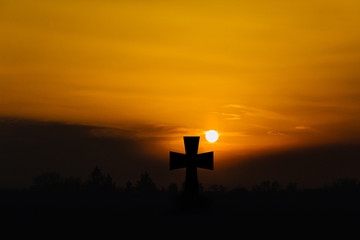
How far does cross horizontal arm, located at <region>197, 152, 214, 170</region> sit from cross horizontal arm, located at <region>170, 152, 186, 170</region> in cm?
71

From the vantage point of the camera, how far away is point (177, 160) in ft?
100

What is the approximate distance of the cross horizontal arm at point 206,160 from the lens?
1204 inches

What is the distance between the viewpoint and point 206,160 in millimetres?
30609

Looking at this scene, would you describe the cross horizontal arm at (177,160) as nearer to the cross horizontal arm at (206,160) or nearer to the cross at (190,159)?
the cross at (190,159)

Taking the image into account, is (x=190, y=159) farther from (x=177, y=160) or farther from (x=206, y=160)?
(x=206, y=160)

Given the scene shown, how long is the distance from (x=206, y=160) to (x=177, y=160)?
1371 millimetres

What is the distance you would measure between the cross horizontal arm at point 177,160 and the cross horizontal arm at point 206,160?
709 millimetres

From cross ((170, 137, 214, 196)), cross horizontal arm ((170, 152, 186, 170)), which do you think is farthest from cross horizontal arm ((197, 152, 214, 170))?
cross horizontal arm ((170, 152, 186, 170))

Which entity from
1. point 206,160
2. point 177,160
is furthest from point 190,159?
point 206,160

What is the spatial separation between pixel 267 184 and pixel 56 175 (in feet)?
74.2

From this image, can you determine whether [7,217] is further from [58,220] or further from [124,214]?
[124,214]

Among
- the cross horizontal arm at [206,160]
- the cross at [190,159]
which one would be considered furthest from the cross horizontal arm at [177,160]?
the cross horizontal arm at [206,160]

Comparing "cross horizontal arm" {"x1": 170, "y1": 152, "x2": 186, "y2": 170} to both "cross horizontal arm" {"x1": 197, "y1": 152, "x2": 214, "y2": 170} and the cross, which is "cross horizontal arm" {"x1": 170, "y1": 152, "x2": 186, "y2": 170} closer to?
the cross

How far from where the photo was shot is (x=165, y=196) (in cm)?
3294
